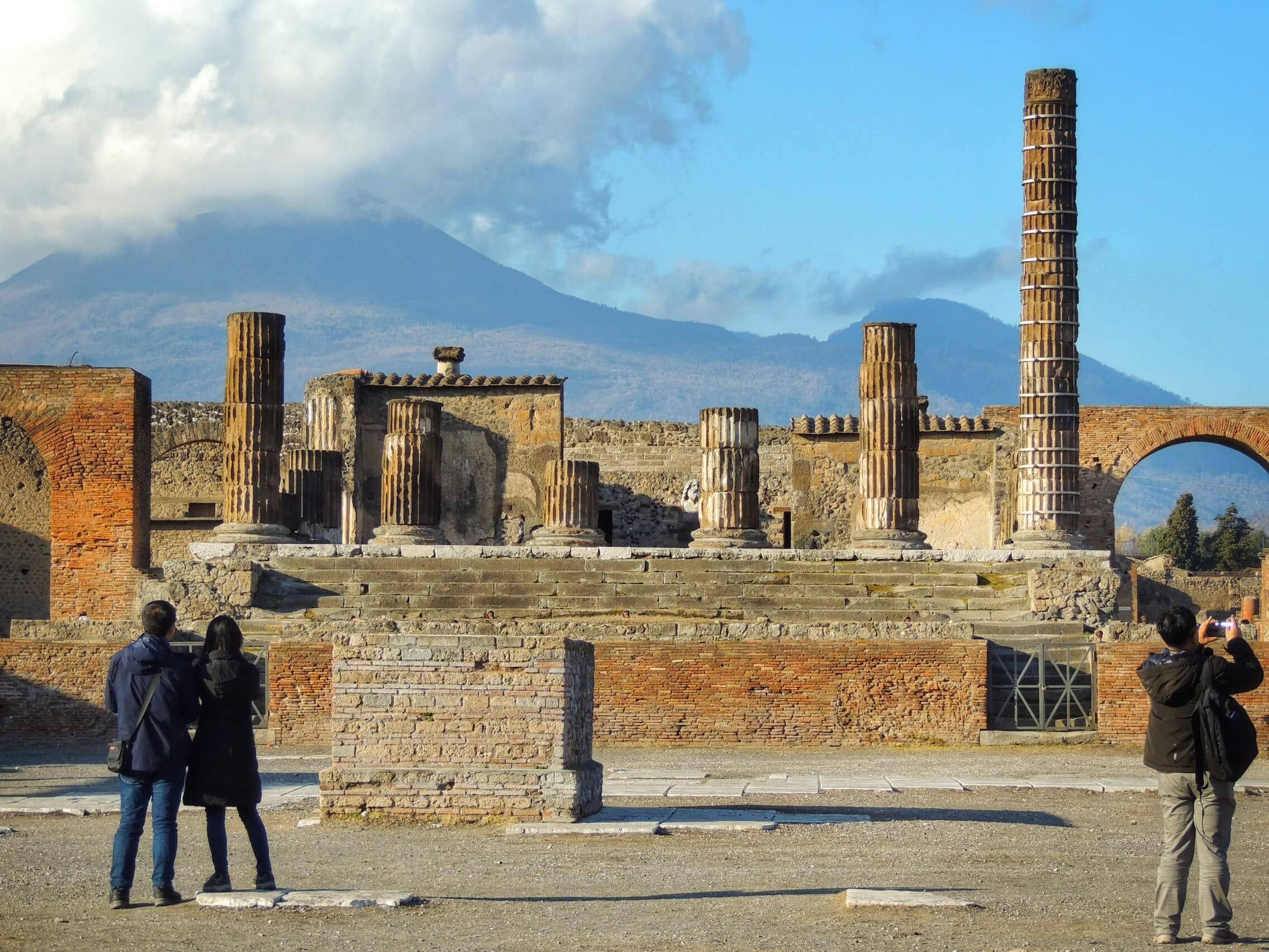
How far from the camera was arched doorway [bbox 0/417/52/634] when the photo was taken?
99.0ft

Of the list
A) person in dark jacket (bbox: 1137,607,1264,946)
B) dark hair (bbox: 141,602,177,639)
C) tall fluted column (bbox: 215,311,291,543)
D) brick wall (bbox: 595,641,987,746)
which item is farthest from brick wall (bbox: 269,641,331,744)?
person in dark jacket (bbox: 1137,607,1264,946)

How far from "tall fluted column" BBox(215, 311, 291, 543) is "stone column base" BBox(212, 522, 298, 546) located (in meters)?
0.02

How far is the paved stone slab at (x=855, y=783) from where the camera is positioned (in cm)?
1296

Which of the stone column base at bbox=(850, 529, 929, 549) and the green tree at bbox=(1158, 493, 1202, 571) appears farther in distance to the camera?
the green tree at bbox=(1158, 493, 1202, 571)

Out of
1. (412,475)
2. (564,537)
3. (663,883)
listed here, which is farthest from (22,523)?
(663,883)

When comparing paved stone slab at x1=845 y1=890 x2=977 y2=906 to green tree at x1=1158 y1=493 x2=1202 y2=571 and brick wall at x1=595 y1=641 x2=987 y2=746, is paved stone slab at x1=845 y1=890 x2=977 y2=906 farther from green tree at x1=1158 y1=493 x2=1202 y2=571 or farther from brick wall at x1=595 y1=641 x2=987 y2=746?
green tree at x1=1158 y1=493 x2=1202 y2=571

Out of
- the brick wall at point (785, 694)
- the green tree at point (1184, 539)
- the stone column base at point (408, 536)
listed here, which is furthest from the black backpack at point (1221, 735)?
the green tree at point (1184, 539)

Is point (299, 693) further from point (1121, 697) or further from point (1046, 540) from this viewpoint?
point (1046, 540)

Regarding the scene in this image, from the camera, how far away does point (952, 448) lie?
3005 cm

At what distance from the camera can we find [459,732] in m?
10.7

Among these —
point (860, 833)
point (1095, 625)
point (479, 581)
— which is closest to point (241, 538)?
point (479, 581)

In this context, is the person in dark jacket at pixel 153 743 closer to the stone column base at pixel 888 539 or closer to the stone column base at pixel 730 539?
the stone column base at pixel 730 539

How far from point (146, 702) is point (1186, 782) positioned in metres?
4.35

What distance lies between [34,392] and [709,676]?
12.1 meters
